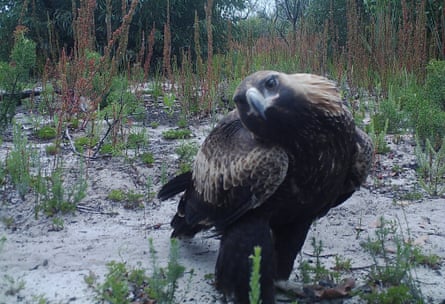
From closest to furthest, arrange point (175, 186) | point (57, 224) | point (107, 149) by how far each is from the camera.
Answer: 1. point (175, 186)
2. point (57, 224)
3. point (107, 149)

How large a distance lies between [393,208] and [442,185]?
0.59 metres

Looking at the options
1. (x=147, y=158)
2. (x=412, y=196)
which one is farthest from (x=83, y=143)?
(x=412, y=196)

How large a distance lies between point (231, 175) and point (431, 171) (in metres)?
2.34

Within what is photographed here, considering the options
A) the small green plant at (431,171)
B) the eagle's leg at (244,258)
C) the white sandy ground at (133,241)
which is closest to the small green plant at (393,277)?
the white sandy ground at (133,241)

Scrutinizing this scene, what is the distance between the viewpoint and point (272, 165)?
2.45 meters

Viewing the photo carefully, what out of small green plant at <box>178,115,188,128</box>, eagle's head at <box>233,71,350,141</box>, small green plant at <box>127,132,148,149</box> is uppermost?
eagle's head at <box>233,71,350,141</box>

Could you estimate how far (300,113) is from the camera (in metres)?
2.44

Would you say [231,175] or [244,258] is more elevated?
[231,175]

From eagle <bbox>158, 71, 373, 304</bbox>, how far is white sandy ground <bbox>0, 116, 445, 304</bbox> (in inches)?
13.0

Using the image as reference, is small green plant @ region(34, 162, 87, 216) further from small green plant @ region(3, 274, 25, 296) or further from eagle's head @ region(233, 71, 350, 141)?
eagle's head @ region(233, 71, 350, 141)

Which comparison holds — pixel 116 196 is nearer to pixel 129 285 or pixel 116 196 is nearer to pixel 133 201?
pixel 133 201

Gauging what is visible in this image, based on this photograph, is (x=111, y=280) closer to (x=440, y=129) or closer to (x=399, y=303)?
(x=399, y=303)

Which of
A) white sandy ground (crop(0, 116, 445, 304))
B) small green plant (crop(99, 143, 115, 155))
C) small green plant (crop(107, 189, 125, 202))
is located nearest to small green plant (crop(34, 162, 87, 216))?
white sandy ground (crop(0, 116, 445, 304))

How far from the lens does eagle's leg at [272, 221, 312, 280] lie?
2.88m
